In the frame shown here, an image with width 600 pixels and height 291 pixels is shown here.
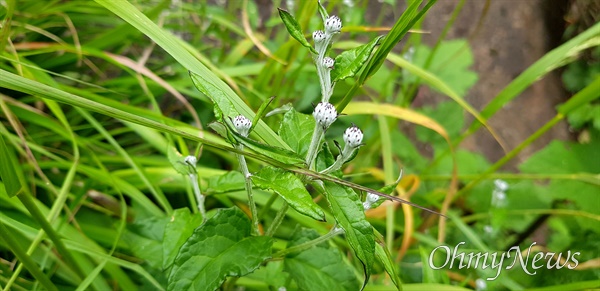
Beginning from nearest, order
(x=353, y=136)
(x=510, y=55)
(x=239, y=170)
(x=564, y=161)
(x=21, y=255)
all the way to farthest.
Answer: (x=353, y=136) → (x=21, y=255) → (x=239, y=170) → (x=564, y=161) → (x=510, y=55)

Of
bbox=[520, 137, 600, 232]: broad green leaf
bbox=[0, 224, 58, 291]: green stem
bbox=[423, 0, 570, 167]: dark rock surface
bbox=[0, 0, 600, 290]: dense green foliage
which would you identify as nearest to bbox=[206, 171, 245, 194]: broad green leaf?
bbox=[0, 0, 600, 290]: dense green foliage

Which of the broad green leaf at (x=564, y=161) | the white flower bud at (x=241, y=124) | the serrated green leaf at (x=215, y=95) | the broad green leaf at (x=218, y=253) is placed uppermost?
the broad green leaf at (x=564, y=161)

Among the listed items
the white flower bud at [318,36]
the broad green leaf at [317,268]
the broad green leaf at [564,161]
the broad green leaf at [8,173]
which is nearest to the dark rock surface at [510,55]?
the broad green leaf at [564,161]

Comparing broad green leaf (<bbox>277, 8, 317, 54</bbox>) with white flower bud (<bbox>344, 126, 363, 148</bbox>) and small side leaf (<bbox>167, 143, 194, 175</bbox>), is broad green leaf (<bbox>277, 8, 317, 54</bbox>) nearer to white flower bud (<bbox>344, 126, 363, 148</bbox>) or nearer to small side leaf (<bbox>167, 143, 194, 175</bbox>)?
white flower bud (<bbox>344, 126, 363, 148</bbox>)

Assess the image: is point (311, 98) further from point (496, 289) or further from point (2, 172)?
point (2, 172)

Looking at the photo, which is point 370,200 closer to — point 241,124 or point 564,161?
point 241,124

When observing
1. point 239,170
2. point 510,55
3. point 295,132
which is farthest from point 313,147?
point 510,55

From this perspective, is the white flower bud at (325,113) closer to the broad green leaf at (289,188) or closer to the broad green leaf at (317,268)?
the broad green leaf at (289,188)

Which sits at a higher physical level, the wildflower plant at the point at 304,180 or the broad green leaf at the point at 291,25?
the broad green leaf at the point at 291,25
